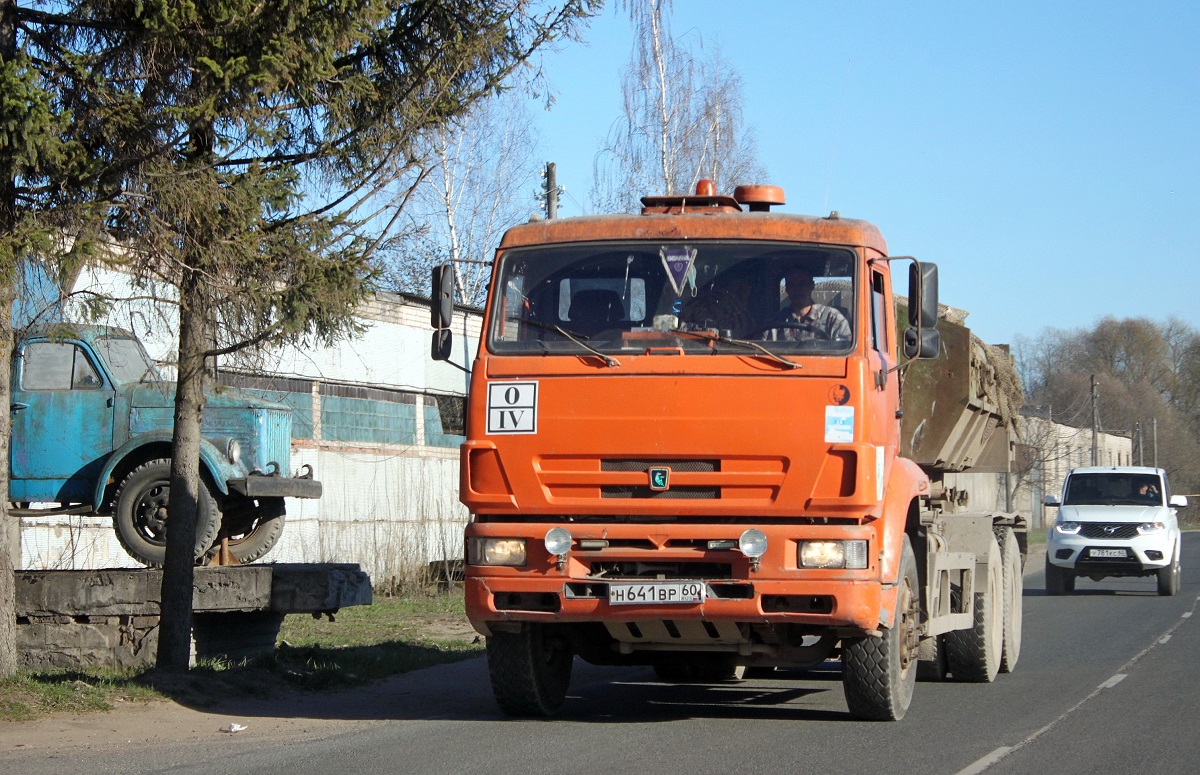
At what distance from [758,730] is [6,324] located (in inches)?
208

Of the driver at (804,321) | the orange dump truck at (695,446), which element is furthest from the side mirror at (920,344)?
the driver at (804,321)

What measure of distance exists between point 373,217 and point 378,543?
11994mm

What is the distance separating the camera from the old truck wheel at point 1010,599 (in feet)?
37.7

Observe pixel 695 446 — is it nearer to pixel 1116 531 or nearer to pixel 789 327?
pixel 789 327

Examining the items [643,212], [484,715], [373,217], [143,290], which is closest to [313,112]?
[373,217]

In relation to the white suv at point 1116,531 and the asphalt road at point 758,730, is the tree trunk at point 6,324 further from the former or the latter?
the white suv at point 1116,531

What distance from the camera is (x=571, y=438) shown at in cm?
755

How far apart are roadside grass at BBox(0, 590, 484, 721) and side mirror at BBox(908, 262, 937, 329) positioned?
16.9ft

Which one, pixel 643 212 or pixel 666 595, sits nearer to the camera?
pixel 666 595

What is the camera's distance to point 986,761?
6973 millimetres

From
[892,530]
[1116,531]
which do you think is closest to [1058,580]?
[1116,531]

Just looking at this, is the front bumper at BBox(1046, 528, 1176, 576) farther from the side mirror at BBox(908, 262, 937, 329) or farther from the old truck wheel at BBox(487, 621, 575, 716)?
the old truck wheel at BBox(487, 621, 575, 716)

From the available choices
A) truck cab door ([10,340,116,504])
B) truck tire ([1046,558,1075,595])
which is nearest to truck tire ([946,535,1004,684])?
truck cab door ([10,340,116,504])

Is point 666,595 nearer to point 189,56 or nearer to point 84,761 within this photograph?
point 84,761
